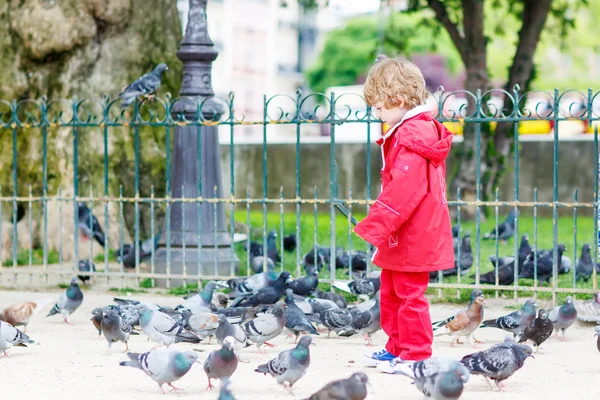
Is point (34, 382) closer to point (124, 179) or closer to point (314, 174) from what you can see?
point (124, 179)

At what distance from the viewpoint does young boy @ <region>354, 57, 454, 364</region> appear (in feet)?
21.0

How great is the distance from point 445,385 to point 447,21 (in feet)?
43.8

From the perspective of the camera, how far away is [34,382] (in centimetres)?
689

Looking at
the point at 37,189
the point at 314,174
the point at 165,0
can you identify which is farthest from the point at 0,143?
the point at 314,174

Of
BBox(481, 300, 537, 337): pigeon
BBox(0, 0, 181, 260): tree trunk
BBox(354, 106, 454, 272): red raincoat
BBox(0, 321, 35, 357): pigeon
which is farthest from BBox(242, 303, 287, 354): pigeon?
BBox(0, 0, 181, 260): tree trunk

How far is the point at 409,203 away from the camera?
641 centimetres

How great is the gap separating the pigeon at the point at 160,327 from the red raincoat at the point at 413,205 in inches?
74.9

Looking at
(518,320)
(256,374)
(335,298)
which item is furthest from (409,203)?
(335,298)

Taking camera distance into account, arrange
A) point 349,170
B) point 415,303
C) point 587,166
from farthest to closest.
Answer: point 349,170 < point 587,166 < point 415,303

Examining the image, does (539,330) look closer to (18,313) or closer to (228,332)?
(228,332)

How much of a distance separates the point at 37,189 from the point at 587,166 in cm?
1097

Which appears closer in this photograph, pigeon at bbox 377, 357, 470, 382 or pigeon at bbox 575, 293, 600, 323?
pigeon at bbox 377, 357, 470, 382

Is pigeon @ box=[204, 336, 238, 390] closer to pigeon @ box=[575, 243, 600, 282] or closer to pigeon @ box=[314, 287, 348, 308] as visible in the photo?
pigeon @ box=[314, 287, 348, 308]

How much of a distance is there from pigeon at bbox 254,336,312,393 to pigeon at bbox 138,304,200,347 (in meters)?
1.49
